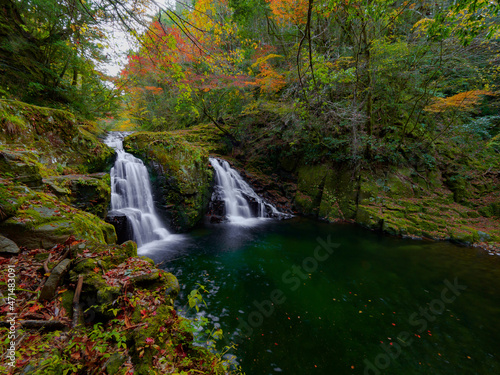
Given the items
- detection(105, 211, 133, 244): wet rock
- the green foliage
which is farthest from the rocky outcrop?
the green foliage

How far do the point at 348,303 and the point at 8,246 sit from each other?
565cm

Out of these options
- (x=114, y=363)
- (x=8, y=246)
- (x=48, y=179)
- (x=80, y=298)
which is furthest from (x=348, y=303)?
(x=48, y=179)

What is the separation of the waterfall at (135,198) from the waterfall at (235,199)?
130 inches

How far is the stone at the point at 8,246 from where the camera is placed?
2.21 m

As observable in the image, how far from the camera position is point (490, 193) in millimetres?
9898

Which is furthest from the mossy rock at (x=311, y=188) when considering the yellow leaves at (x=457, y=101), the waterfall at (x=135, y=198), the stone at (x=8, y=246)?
the stone at (x=8, y=246)

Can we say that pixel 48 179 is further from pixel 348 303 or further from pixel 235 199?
pixel 235 199

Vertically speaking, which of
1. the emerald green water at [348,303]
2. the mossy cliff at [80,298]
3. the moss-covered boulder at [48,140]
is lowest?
the emerald green water at [348,303]

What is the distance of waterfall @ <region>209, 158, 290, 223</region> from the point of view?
33.6ft

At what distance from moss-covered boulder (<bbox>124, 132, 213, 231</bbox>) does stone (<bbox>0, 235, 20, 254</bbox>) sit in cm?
541

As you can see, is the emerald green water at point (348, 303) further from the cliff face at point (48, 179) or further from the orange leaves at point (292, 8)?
the orange leaves at point (292, 8)

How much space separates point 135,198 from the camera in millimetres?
7285

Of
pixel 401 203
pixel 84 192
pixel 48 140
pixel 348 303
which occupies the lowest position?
pixel 348 303

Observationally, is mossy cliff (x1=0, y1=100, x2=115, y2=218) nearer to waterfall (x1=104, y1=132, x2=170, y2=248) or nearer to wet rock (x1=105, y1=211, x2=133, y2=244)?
wet rock (x1=105, y1=211, x2=133, y2=244)
